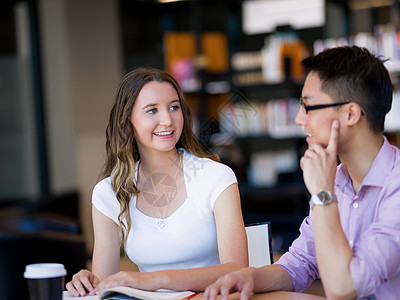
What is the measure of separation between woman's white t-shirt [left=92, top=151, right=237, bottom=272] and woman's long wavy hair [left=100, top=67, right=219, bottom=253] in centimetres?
4

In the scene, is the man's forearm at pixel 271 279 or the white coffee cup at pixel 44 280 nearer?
the white coffee cup at pixel 44 280

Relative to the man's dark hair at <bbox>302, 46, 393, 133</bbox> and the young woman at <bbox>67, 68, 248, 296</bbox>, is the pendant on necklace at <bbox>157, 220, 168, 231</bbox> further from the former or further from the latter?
the man's dark hair at <bbox>302, 46, 393, 133</bbox>

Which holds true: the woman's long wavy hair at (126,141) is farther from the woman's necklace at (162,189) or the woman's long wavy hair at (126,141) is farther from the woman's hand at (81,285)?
the woman's hand at (81,285)

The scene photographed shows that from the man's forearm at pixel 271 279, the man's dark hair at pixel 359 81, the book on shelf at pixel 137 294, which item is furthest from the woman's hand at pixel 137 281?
the man's dark hair at pixel 359 81

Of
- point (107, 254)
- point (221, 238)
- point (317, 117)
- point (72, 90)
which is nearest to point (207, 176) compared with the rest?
point (221, 238)

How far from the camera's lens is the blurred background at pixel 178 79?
5.20m

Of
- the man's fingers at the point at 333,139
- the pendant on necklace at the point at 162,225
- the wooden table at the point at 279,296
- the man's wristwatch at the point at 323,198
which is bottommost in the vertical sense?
the wooden table at the point at 279,296

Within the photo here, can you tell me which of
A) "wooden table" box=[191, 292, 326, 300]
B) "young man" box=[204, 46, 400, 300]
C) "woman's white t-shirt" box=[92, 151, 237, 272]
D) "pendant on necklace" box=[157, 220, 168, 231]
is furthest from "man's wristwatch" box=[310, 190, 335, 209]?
"pendant on necklace" box=[157, 220, 168, 231]

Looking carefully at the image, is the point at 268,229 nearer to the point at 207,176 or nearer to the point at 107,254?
the point at 207,176

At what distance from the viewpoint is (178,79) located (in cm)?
557

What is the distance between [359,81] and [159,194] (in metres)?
0.80

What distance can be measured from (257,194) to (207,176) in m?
3.65

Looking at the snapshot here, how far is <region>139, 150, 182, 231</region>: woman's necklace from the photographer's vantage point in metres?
1.95

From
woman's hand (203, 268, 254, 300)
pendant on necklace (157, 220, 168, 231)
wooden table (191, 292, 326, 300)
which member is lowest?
wooden table (191, 292, 326, 300)
